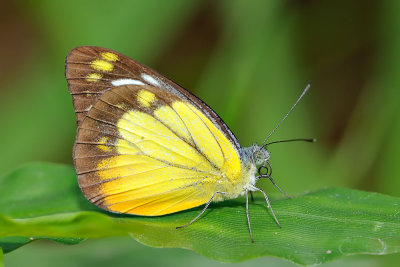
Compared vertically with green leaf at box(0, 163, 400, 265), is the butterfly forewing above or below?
above

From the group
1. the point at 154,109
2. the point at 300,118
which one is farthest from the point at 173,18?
the point at 154,109

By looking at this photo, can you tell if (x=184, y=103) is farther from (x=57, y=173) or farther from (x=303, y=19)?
(x=303, y=19)

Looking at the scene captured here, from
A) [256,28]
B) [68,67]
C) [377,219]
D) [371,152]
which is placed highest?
[256,28]

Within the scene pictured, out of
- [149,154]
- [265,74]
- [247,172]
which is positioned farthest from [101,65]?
[265,74]

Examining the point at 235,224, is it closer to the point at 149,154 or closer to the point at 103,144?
the point at 149,154

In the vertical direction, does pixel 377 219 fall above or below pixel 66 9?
below

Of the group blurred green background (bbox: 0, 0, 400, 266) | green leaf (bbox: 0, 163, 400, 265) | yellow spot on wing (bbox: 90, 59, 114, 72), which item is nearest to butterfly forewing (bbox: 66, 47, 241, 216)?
yellow spot on wing (bbox: 90, 59, 114, 72)

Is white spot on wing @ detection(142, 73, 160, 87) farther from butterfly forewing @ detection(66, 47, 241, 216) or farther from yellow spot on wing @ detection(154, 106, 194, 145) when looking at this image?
yellow spot on wing @ detection(154, 106, 194, 145)
